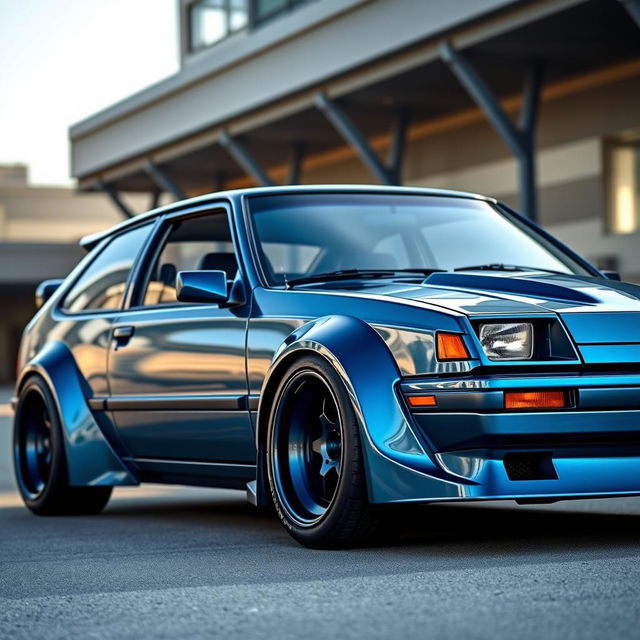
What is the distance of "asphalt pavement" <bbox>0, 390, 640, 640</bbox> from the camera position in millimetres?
3947

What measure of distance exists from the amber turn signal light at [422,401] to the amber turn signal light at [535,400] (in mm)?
264

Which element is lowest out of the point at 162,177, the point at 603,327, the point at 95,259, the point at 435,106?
the point at 603,327

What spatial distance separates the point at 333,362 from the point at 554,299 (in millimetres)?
863

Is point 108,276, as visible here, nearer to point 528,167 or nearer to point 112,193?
point 528,167

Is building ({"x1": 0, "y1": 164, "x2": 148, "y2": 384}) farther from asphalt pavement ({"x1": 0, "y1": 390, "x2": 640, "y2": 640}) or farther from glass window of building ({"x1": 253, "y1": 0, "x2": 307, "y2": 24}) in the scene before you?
asphalt pavement ({"x1": 0, "y1": 390, "x2": 640, "y2": 640})

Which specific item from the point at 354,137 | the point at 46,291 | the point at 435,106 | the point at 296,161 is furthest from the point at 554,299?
the point at 296,161

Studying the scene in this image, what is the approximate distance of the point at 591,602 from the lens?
4.14m

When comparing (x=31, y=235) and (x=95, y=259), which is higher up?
(x=31, y=235)

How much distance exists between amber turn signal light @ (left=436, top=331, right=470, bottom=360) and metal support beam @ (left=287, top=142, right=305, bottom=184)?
24.8 metres

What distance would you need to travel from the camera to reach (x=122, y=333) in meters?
7.41

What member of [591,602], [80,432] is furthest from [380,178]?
[591,602]

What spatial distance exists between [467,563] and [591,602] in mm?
1015

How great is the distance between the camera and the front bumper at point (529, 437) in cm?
524

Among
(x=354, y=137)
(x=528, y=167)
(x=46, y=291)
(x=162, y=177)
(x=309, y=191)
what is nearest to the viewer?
(x=309, y=191)
